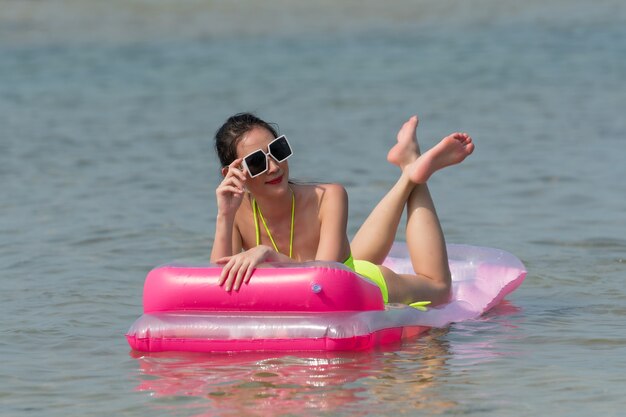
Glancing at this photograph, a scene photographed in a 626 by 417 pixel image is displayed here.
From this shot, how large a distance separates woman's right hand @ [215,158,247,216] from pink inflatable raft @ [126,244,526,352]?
0.25 meters

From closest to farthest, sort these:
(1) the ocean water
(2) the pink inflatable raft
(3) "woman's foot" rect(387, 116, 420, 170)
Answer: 1. (1) the ocean water
2. (2) the pink inflatable raft
3. (3) "woman's foot" rect(387, 116, 420, 170)

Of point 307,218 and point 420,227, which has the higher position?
point 307,218

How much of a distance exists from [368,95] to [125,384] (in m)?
9.48

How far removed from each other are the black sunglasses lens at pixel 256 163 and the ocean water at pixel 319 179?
2.46 ft

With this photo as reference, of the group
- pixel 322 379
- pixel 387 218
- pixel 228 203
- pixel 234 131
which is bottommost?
pixel 322 379

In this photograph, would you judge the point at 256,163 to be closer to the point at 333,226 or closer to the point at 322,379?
the point at 333,226

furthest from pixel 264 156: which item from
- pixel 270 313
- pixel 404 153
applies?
pixel 404 153

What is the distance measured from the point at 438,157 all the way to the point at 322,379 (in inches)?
57.1

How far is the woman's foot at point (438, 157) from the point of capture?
17.4 feet

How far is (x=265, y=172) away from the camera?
479cm

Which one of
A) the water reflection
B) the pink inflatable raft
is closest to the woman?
the pink inflatable raft

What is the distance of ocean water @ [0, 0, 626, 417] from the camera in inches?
169

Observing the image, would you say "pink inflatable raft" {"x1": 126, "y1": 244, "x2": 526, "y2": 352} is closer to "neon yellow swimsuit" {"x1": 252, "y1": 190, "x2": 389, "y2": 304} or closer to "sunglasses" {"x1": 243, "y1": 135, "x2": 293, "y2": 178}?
"neon yellow swimsuit" {"x1": 252, "y1": 190, "x2": 389, "y2": 304}

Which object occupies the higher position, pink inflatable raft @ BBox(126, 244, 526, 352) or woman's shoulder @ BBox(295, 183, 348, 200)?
woman's shoulder @ BBox(295, 183, 348, 200)
